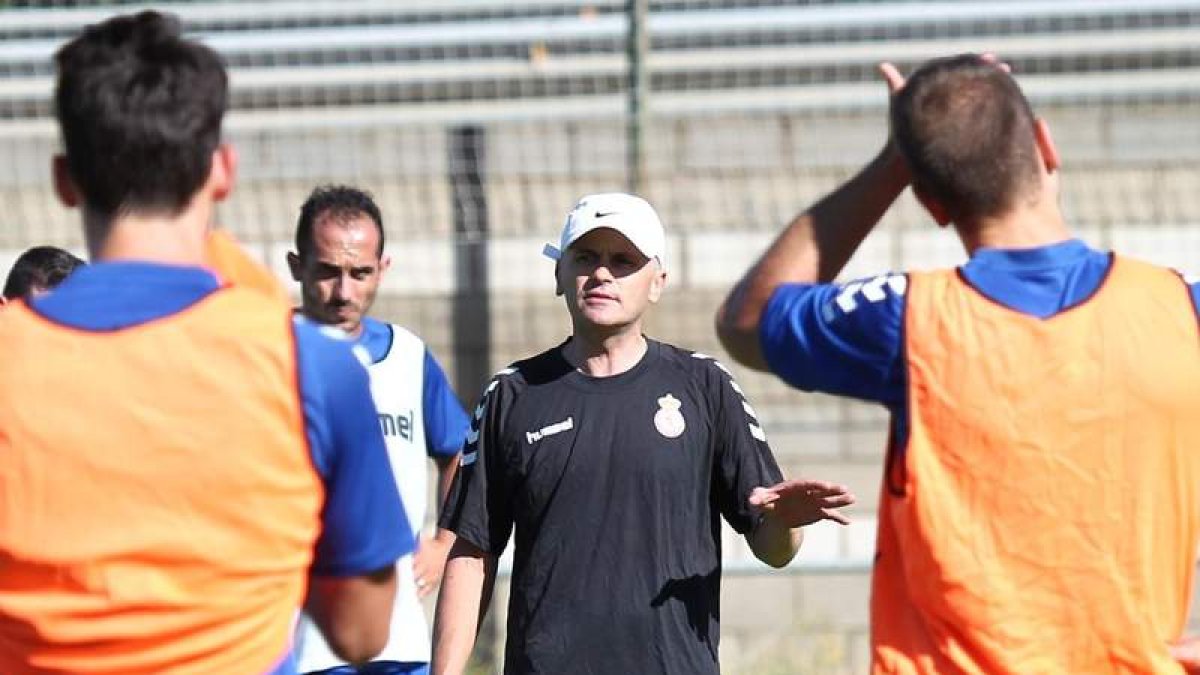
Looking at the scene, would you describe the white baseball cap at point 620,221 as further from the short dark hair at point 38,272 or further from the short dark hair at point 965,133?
the short dark hair at point 965,133

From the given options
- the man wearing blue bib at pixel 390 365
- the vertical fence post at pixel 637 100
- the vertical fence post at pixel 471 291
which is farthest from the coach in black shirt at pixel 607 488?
the vertical fence post at pixel 471 291

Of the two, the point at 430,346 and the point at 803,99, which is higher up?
the point at 803,99

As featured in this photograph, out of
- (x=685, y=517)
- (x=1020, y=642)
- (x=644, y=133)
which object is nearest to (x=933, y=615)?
(x=1020, y=642)

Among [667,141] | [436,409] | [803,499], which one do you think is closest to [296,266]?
[436,409]

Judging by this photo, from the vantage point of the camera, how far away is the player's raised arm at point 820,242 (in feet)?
10.7

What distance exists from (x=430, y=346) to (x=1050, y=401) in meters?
6.14

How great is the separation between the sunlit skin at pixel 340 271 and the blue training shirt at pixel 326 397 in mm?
2939

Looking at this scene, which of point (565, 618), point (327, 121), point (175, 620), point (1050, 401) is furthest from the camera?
point (327, 121)

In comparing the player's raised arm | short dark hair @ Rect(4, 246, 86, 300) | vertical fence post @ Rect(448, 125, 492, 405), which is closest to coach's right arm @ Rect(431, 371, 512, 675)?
short dark hair @ Rect(4, 246, 86, 300)

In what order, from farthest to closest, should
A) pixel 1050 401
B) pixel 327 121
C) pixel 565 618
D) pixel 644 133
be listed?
pixel 327 121
pixel 644 133
pixel 565 618
pixel 1050 401

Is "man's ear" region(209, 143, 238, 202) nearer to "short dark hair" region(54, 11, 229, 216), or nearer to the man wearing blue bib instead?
"short dark hair" region(54, 11, 229, 216)

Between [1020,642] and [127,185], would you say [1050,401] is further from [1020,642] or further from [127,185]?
[127,185]

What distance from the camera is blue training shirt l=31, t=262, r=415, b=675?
289 centimetres

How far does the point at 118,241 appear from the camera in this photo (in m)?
2.93
